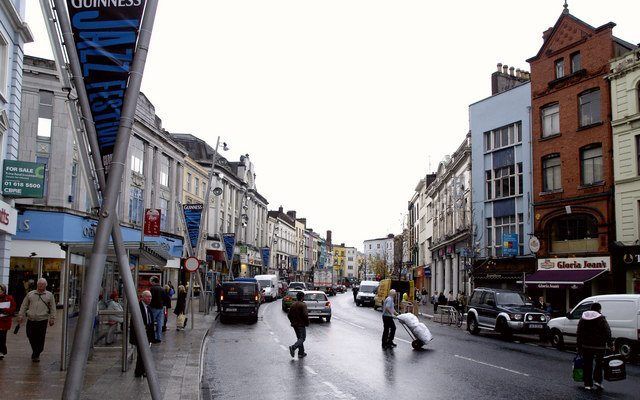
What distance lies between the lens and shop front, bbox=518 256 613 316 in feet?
96.1

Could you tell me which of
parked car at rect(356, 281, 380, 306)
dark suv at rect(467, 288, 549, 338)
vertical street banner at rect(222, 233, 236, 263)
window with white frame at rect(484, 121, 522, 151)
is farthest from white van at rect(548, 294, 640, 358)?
parked car at rect(356, 281, 380, 306)

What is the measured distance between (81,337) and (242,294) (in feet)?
77.1

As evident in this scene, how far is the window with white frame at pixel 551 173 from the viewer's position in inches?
1319

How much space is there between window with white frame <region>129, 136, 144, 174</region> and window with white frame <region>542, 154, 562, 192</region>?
27579 mm

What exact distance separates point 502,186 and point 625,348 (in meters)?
21.8

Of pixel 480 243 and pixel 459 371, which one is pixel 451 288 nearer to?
pixel 480 243

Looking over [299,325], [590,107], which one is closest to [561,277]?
[590,107]

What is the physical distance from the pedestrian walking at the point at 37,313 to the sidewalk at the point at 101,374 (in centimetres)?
42

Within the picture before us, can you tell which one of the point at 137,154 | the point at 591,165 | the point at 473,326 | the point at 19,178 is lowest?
the point at 473,326

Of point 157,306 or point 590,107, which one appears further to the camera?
point 590,107

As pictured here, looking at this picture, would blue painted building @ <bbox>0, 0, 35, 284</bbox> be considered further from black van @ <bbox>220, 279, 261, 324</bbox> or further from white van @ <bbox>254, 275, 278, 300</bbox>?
white van @ <bbox>254, 275, 278, 300</bbox>

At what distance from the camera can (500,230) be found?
3838cm

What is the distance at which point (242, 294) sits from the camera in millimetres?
29062

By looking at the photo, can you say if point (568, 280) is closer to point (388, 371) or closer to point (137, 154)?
point (388, 371)
